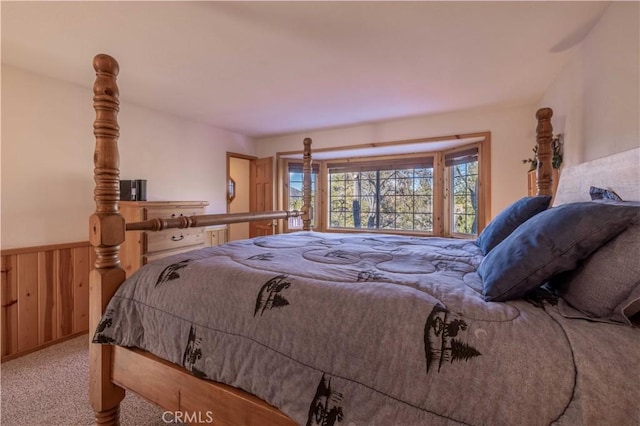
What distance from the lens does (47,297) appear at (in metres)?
2.44

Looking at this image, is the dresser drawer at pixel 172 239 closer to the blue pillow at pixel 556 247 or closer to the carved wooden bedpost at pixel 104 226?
the carved wooden bedpost at pixel 104 226

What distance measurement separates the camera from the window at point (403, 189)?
373cm

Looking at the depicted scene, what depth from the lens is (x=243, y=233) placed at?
16.6 ft

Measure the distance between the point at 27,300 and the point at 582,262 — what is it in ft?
11.7

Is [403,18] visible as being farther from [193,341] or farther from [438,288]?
[193,341]

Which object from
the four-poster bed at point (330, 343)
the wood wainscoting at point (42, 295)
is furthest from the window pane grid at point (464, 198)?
the wood wainscoting at point (42, 295)

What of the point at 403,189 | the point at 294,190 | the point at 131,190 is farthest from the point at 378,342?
the point at 294,190

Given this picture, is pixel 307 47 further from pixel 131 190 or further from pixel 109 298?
pixel 131 190

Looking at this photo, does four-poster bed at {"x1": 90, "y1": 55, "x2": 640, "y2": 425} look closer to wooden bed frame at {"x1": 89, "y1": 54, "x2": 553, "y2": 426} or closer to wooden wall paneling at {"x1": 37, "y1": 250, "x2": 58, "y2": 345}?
wooden bed frame at {"x1": 89, "y1": 54, "x2": 553, "y2": 426}

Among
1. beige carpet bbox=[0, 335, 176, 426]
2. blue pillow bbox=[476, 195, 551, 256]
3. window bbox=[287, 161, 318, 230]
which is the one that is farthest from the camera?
→ window bbox=[287, 161, 318, 230]

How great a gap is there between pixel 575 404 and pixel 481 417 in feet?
0.58

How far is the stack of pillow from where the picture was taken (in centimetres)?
66

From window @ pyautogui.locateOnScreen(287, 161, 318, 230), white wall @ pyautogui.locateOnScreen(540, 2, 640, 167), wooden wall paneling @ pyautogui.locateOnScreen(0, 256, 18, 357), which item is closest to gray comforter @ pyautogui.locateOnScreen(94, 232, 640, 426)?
white wall @ pyautogui.locateOnScreen(540, 2, 640, 167)

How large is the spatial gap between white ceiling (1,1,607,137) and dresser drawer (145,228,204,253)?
55.0 inches
